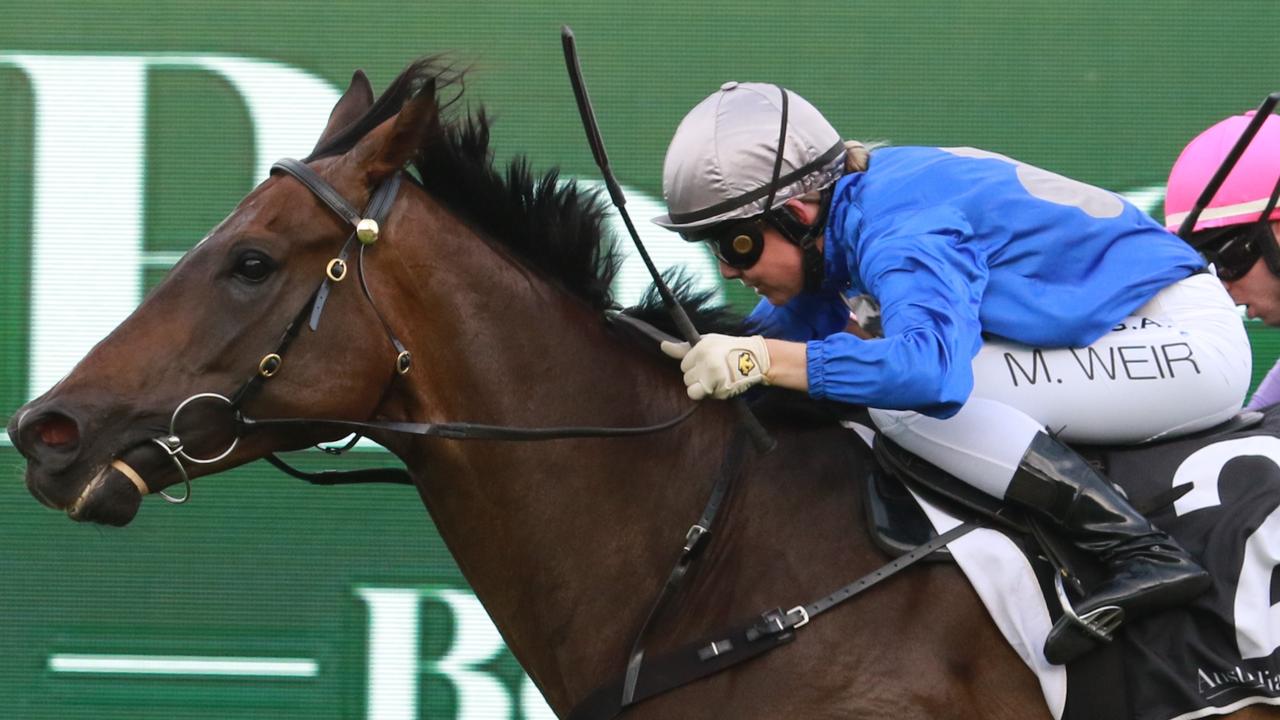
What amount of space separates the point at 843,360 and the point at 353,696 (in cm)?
222

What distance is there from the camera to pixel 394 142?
2.14m

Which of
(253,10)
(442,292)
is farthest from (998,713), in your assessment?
(253,10)

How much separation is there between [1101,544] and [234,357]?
1.35m

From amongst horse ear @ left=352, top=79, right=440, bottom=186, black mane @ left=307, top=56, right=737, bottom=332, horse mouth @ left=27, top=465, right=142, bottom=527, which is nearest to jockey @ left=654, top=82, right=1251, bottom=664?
black mane @ left=307, top=56, right=737, bottom=332

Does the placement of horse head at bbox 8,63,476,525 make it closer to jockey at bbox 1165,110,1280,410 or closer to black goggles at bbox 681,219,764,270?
black goggles at bbox 681,219,764,270

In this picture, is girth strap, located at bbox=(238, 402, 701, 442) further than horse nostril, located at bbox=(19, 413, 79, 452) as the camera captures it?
Yes

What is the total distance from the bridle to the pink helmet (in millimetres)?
1216

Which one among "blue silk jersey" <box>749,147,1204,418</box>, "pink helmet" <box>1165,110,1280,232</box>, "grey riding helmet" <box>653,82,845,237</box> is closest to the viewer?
"blue silk jersey" <box>749,147,1204,418</box>

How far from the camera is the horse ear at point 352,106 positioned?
2344 mm

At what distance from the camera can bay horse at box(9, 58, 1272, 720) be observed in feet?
6.54

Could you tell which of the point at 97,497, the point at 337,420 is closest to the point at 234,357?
the point at 337,420

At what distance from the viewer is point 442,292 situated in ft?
7.02

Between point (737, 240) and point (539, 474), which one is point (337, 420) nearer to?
point (539, 474)

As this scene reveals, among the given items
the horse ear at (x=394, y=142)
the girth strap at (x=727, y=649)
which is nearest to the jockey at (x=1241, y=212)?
the girth strap at (x=727, y=649)
